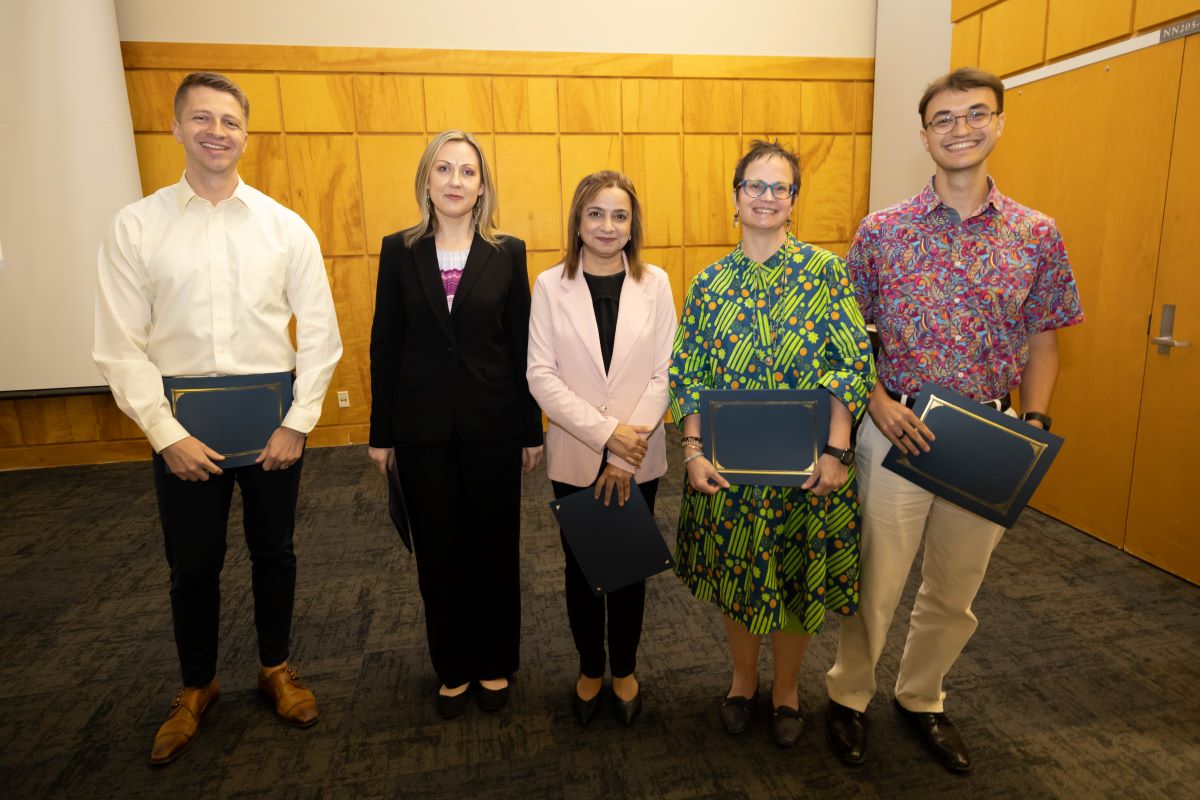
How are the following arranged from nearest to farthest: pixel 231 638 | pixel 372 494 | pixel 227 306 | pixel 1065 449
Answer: pixel 227 306 → pixel 231 638 → pixel 1065 449 → pixel 372 494

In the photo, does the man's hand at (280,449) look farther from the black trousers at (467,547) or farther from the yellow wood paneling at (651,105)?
the yellow wood paneling at (651,105)

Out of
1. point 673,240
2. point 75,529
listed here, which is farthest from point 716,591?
point 673,240

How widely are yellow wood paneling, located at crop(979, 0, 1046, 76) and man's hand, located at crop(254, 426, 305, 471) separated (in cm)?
377

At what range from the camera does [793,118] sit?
18.0 ft

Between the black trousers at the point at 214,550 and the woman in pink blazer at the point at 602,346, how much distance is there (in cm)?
77

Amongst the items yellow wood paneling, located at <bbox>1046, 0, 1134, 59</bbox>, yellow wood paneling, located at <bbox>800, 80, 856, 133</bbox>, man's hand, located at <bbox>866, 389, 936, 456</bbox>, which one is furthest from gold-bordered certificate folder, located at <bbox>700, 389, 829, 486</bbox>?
yellow wood paneling, located at <bbox>800, 80, 856, 133</bbox>

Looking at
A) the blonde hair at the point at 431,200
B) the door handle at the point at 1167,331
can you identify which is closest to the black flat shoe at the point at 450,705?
the blonde hair at the point at 431,200

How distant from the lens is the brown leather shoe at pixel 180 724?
1.92 metres

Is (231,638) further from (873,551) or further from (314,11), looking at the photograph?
(314,11)

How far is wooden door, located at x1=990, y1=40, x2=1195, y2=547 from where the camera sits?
288cm

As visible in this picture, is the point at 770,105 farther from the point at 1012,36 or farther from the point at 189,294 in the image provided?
the point at 189,294

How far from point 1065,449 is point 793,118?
3319mm

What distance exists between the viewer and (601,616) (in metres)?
1.98

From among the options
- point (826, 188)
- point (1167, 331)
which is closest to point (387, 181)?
point (826, 188)
